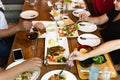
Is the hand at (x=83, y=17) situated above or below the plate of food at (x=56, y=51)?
above

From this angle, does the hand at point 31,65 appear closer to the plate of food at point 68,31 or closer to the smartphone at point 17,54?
the smartphone at point 17,54

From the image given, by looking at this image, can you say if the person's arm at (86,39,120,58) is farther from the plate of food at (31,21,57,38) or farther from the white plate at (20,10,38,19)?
the white plate at (20,10,38,19)

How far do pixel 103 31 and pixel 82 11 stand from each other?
32cm

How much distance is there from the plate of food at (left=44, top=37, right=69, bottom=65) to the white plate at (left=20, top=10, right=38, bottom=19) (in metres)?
0.49

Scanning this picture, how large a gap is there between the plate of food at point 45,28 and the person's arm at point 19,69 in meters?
0.49

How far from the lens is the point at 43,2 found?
2660 millimetres

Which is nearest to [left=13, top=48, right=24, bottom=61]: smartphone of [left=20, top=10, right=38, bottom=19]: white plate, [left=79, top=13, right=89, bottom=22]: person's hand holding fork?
[left=20, top=10, right=38, bottom=19]: white plate

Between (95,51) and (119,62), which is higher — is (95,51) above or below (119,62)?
above

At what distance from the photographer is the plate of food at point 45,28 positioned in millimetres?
1988

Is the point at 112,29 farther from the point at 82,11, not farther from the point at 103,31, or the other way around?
the point at 82,11

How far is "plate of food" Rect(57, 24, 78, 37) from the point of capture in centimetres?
198

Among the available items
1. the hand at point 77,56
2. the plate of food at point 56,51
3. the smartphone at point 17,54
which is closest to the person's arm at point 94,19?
the plate of food at point 56,51

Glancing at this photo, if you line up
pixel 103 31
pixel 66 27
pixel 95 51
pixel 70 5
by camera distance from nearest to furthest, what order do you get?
pixel 95 51, pixel 66 27, pixel 103 31, pixel 70 5

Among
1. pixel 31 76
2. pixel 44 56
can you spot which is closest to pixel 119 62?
pixel 44 56
